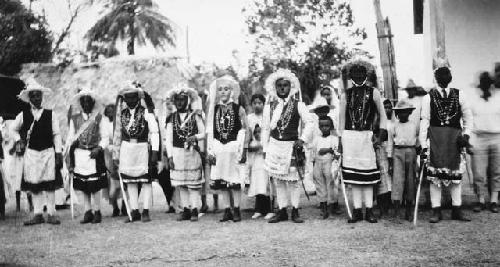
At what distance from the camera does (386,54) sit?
9.94 m

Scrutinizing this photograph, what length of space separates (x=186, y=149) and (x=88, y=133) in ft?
5.08

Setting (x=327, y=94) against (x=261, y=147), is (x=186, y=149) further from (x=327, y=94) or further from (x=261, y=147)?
(x=327, y=94)

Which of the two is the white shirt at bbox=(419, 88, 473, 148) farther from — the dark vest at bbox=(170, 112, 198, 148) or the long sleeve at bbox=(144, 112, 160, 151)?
the long sleeve at bbox=(144, 112, 160, 151)

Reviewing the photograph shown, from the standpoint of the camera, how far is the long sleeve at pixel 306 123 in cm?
747

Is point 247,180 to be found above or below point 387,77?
below

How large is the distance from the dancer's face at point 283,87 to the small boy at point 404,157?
1540 millimetres

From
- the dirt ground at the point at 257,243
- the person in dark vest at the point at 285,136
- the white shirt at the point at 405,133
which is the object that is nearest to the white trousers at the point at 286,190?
the person in dark vest at the point at 285,136

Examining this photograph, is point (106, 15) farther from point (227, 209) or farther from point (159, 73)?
point (227, 209)

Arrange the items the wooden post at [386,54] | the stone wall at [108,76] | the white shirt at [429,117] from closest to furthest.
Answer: the white shirt at [429,117] → the wooden post at [386,54] → the stone wall at [108,76]

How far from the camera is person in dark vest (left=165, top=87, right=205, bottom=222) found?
7988mm

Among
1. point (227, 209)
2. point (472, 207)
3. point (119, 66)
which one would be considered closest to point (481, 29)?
point (472, 207)

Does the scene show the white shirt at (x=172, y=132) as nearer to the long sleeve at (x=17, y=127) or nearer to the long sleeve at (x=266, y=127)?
the long sleeve at (x=266, y=127)

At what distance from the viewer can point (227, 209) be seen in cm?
787

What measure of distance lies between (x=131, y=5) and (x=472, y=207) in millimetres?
22004
